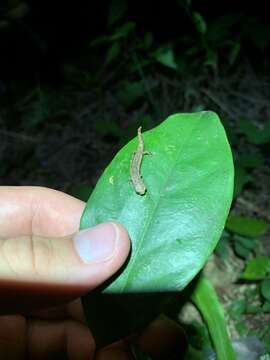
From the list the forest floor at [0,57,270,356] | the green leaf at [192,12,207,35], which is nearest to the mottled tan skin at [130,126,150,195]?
the forest floor at [0,57,270,356]

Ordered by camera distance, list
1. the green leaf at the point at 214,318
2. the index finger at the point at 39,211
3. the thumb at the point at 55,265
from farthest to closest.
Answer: the index finger at the point at 39,211 → the green leaf at the point at 214,318 → the thumb at the point at 55,265

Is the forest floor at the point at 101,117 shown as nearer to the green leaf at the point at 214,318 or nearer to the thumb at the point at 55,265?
the green leaf at the point at 214,318

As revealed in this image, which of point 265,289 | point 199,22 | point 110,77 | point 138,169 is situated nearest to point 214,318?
point 265,289

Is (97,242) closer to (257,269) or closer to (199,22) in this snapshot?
(257,269)

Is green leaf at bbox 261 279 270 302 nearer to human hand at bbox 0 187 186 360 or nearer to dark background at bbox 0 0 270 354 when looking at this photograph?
human hand at bbox 0 187 186 360

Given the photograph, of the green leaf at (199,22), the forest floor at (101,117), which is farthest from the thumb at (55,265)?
the green leaf at (199,22)

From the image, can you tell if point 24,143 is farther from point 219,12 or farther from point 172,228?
point 172,228

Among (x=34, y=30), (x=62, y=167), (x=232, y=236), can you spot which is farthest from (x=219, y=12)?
(x=232, y=236)
